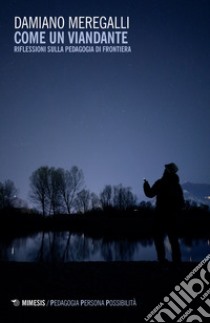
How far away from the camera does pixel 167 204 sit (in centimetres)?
588

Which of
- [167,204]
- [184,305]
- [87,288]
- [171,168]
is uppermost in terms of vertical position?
[171,168]

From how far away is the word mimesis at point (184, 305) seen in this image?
3287 mm

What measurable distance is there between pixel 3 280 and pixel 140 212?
231ft

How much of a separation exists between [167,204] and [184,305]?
254cm

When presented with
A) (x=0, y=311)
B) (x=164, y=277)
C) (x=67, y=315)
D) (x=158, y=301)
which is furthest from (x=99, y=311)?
(x=164, y=277)

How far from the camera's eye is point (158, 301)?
3.78 meters

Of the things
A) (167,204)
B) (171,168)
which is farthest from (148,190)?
(171,168)

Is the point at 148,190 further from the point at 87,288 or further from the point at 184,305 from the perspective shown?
the point at 184,305

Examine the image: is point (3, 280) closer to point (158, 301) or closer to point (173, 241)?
point (158, 301)

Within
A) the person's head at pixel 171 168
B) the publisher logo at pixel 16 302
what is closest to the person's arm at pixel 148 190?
the person's head at pixel 171 168

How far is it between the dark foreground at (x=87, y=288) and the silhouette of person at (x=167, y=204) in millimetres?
A: 562

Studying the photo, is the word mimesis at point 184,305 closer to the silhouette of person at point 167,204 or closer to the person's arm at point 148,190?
the silhouette of person at point 167,204

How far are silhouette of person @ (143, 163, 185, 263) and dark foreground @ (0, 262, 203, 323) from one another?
0.56 metres

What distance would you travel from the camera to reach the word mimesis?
10.8 feet
